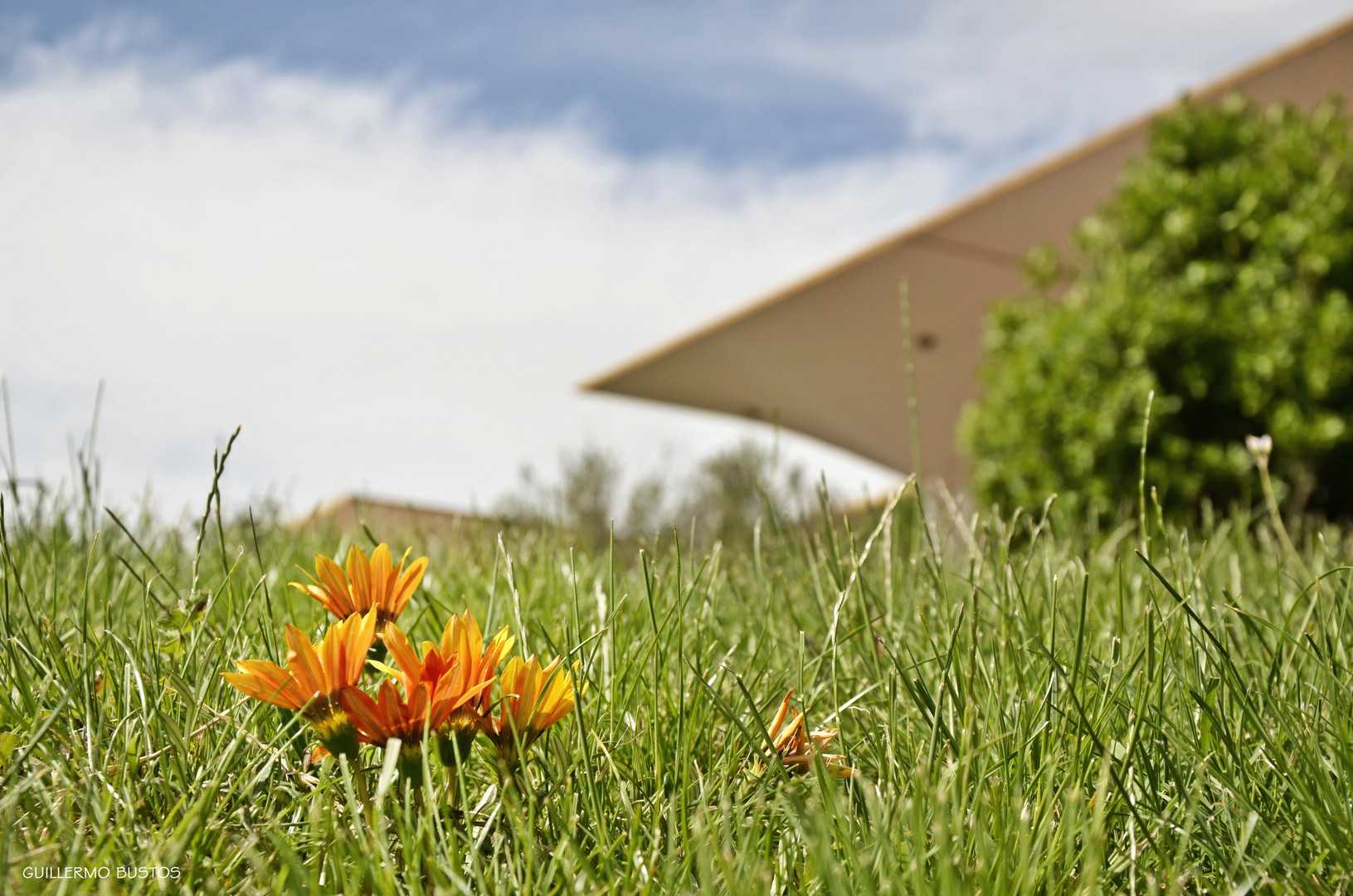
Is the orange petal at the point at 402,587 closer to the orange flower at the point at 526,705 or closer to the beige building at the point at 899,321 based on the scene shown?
the orange flower at the point at 526,705

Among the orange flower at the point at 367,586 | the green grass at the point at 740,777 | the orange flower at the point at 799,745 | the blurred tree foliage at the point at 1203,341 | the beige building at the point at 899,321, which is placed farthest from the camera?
the beige building at the point at 899,321

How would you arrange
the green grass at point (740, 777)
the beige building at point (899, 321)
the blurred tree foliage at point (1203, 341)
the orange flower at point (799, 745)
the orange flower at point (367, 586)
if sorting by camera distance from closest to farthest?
the green grass at point (740, 777) < the orange flower at point (799, 745) < the orange flower at point (367, 586) < the blurred tree foliage at point (1203, 341) < the beige building at point (899, 321)

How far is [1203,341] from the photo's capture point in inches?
225

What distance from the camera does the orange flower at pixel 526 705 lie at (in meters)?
0.96

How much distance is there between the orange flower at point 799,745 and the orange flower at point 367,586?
0.46 metres

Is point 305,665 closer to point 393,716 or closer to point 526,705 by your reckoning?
point 393,716

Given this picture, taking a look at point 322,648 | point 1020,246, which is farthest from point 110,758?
point 1020,246

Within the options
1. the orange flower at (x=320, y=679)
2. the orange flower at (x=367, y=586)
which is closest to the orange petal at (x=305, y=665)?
the orange flower at (x=320, y=679)

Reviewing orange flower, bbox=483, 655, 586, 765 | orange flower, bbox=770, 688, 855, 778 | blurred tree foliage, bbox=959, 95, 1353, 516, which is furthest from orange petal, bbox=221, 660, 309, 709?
blurred tree foliage, bbox=959, 95, 1353, 516

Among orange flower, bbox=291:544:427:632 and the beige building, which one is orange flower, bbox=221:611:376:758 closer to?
orange flower, bbox=291:544:427:632

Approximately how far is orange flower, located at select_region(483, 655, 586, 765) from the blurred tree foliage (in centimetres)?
482

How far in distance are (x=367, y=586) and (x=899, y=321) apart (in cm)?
996

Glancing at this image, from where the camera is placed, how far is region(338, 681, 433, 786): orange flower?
2.98 ft

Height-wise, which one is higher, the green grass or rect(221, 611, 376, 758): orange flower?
rect(221, 611, 376, 758): orange flower
